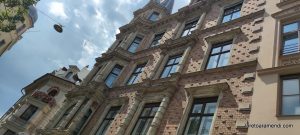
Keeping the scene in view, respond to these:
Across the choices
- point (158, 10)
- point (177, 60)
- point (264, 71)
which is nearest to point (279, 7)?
point (264, 71)

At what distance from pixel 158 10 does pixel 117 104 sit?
41.9 feet

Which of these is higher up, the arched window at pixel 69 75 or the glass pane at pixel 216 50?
the arched window at pixel 69 75

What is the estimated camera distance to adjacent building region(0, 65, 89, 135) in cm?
2929

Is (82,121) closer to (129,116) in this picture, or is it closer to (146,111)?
(129,116)

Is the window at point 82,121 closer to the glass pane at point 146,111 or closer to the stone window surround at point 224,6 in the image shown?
the glass pane at point 146,111

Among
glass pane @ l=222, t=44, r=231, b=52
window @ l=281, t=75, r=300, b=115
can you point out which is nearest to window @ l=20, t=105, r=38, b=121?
glass pane @ l=222, t=44, r=231, b=52

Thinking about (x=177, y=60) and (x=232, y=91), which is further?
(x=177, y=60)

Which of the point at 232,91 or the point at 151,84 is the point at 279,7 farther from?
the point at 151,84

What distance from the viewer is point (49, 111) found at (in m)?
31.3

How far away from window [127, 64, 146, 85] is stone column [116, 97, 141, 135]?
11.2 ft

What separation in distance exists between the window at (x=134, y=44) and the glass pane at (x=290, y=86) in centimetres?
1418

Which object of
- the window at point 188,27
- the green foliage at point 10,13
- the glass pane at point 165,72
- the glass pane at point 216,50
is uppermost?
the window at point 188,27

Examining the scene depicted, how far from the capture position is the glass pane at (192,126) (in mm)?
11252

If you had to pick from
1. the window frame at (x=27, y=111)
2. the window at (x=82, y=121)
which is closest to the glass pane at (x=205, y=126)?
the window at (x=82, y=121)
